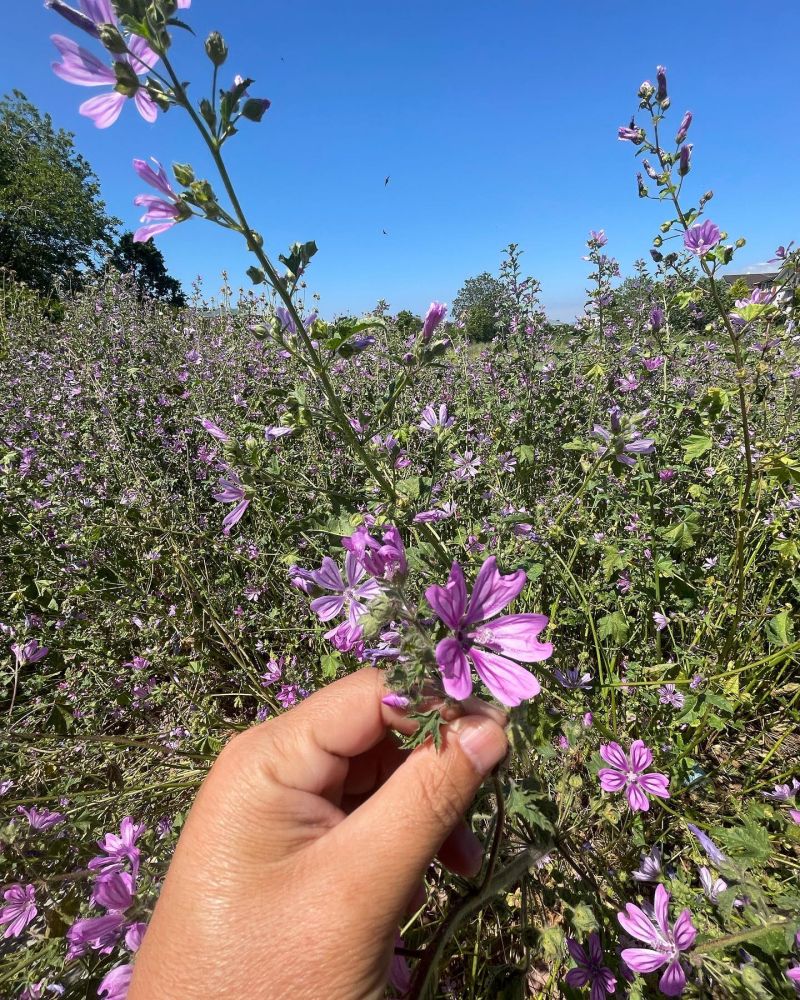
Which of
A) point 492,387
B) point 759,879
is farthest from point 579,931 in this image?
point 492,387

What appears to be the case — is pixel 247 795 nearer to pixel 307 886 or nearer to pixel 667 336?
pixel 307 886

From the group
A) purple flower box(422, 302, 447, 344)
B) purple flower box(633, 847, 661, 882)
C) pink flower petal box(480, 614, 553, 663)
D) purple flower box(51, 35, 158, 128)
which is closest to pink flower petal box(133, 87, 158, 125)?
purple flower box(51, 35, 158, 128)

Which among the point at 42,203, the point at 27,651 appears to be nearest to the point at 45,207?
the point at 42,203

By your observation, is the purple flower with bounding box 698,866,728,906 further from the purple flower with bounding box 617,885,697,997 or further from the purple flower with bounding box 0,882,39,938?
the purple flower with bounding box 0,882,39,938

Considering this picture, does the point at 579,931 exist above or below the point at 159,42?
below

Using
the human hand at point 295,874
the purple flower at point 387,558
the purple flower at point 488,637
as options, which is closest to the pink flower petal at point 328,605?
the purple flower at point 387,558

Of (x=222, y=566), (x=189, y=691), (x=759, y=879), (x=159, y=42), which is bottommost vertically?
(x=759, y=879)

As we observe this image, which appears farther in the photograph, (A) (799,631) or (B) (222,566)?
(B) (222,566)
